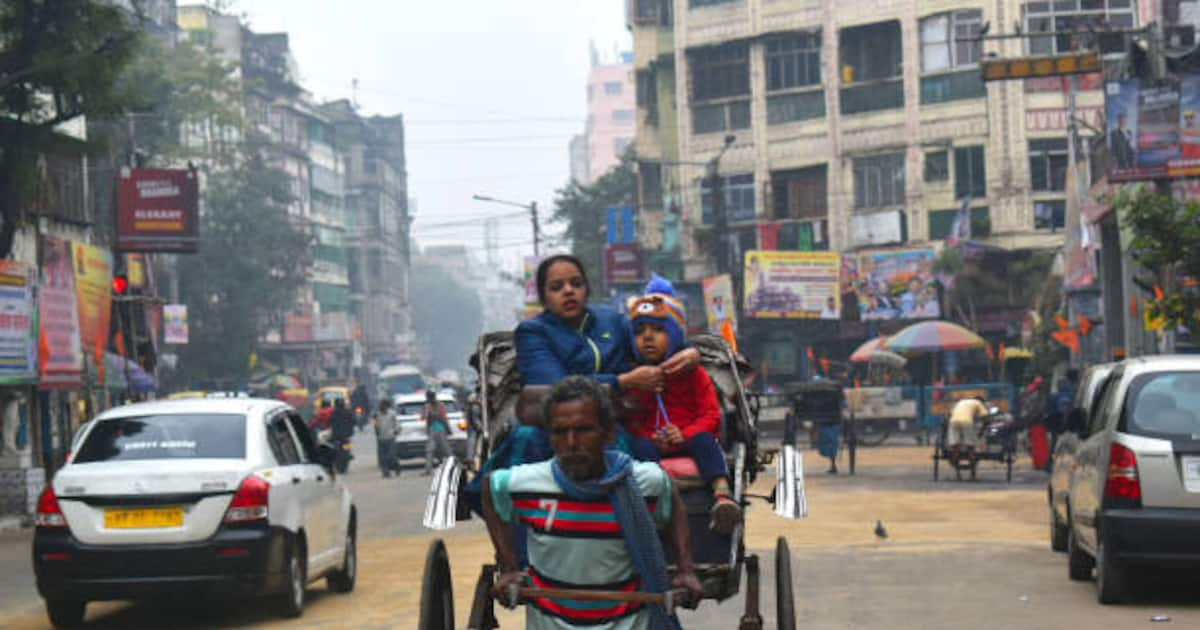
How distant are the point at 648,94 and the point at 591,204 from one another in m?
15.4

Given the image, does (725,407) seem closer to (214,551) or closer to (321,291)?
(214,551)

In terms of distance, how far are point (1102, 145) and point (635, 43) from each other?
36.2 m

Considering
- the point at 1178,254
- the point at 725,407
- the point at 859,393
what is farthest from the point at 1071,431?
the point at 859,393

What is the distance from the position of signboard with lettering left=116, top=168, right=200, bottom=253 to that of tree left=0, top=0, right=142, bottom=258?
12.8 metres

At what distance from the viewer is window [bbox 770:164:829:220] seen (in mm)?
57156

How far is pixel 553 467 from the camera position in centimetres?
544

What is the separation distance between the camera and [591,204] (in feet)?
272

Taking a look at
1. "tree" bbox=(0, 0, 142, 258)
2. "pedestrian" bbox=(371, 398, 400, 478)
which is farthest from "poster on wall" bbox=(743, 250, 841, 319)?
"tree" bbox=(0, 0, 142, 258)

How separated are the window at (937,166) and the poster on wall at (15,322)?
32.6 m

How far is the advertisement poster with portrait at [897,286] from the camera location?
171 feet

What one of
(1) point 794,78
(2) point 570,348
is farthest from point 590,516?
(1) point 794,78

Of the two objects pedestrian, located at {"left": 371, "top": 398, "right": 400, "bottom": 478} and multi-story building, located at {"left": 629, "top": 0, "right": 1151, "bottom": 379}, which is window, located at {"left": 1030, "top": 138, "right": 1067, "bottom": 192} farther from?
pedestrian, located at {"left": 371, "top": 398, "right": 400, "bottom": 478}

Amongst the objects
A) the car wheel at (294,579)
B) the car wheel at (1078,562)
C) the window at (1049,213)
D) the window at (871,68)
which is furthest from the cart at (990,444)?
the window at (871,68)

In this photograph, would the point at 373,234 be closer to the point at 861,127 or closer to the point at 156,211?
the point at 861,127
